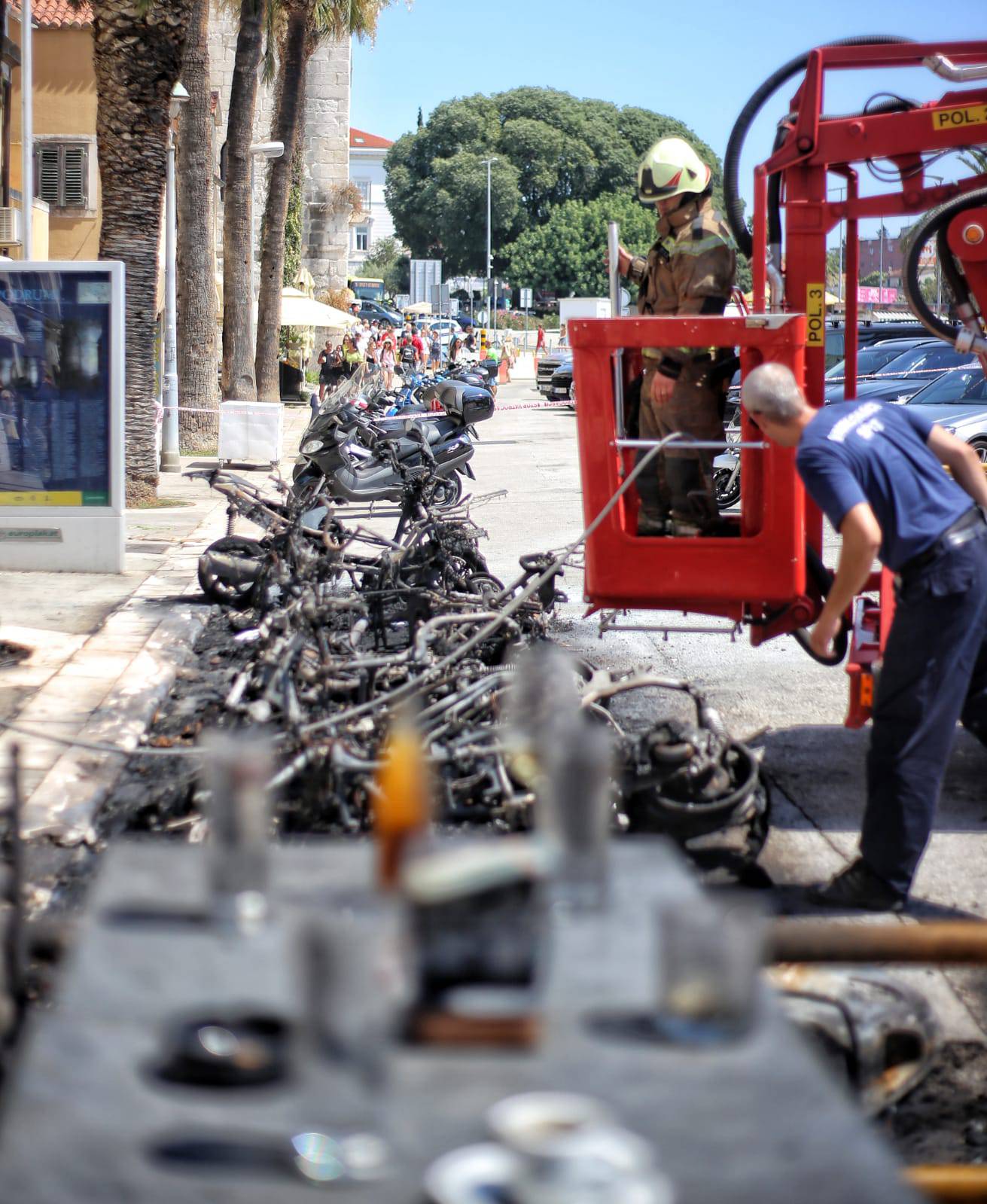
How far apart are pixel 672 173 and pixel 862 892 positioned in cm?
331

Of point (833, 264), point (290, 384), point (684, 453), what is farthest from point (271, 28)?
point (684, 453)

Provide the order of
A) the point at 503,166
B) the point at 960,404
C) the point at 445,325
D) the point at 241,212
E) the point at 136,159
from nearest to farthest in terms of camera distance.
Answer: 1. the point at 136,159
2. the point at 960,404
3. the point at 241,212
4. the point at 445,325
5. the point at 503,166

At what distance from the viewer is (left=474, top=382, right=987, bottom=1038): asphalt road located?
4.98m

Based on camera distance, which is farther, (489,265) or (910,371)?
(489,265)

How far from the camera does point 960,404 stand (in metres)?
16.3

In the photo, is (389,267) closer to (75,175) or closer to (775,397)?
(75,175)

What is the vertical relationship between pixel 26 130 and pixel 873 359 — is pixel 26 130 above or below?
above

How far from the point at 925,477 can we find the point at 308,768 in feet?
7.27

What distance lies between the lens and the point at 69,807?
5.61 m

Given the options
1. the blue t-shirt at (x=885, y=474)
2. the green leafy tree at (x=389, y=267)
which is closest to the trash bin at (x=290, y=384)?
the blue t-shirt at (x=885, y=474)

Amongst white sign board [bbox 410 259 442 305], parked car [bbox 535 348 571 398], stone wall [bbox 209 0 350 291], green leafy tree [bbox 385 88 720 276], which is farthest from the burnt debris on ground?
green leafy tree [bbox 385 88 720 276]

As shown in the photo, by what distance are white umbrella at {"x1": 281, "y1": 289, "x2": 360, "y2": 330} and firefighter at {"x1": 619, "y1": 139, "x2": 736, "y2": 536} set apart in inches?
1200

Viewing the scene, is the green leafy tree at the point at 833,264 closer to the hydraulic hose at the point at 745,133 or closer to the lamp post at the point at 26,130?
the hydraulic hose at the point at 745,133

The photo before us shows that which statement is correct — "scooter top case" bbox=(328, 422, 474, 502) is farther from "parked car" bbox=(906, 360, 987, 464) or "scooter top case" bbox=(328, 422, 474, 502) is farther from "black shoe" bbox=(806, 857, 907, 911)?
"black shoe" bbox=(806, 857, 907, 911)
